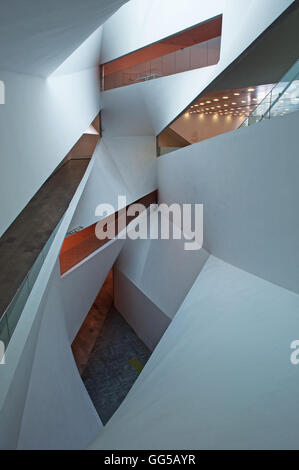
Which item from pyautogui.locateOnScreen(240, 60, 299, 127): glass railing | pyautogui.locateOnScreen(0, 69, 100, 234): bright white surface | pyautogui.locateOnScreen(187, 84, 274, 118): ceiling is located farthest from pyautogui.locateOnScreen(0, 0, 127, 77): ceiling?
→ pyautogui.locateOnScreen(187, 84, 274, 118): ceiling

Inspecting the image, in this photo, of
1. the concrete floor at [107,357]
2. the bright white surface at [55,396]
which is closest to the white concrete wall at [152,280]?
the concrete floor at [107,357]

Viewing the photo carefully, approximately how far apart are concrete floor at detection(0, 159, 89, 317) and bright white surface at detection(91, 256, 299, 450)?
6.77ft

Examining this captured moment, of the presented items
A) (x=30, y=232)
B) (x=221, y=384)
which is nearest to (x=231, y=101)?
(x=30, y=232)

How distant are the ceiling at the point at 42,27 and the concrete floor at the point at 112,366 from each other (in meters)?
6.46

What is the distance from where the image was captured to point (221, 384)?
2861mm

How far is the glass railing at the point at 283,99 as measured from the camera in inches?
158

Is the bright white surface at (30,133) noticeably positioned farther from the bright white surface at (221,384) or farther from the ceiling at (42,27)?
the bright white surface at (221,384)

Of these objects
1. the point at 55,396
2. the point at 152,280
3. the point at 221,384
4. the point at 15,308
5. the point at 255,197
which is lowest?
the point at 55,396

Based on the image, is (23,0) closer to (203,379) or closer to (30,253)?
(203,379)

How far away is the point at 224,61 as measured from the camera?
251 inches

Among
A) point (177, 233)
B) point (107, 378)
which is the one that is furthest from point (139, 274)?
point (107, 378)

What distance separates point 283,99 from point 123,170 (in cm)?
840

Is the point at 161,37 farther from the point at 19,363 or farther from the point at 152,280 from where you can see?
the point at 19,363

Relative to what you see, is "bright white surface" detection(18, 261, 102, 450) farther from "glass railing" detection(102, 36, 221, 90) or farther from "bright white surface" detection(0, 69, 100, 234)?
"glass railing" detection(102, 36, 221, 90)
